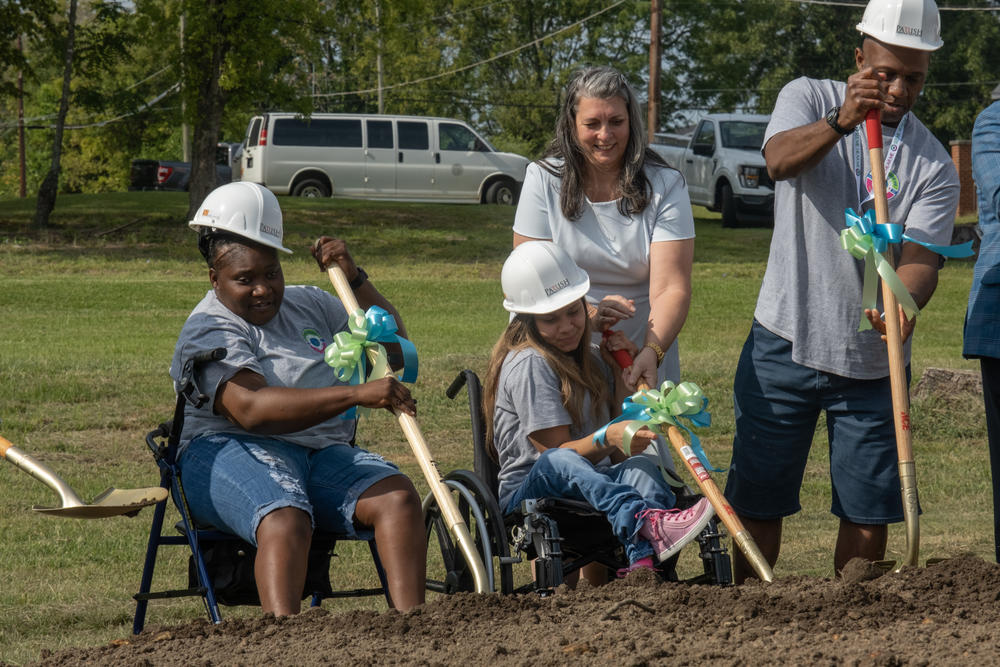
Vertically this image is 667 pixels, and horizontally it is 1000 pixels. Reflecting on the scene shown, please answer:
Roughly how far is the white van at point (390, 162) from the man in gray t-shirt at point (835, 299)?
22371 mm

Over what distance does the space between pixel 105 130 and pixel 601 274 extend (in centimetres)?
4143

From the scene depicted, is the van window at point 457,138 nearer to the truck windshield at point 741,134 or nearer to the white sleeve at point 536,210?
the truck windshield at point 741,134

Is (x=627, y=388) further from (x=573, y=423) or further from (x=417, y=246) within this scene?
(x=417, y=246)

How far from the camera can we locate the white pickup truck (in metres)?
23.1

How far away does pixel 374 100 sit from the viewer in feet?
164

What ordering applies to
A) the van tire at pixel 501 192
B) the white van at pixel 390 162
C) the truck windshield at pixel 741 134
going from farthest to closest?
the van tire at pixel 501 192 < the white van at pixel 390 162 < the truck windshield at pixel 741 134

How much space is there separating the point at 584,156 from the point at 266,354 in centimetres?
120

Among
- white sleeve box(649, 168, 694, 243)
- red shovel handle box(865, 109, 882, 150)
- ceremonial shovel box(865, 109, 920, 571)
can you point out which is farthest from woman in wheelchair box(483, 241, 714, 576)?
red shovel handle box(865, 109, 882, 150)

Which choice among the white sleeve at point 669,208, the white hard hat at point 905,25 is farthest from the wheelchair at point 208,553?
the white hard hat at point 905,25

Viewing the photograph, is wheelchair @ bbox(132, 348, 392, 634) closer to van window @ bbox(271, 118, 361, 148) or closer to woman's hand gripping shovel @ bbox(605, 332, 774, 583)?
woman's hand gripping shovel @ bbox(605, 332, 774, 583)

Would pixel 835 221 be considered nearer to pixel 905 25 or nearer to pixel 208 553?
pixel 905 25

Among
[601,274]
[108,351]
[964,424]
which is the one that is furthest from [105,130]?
[601,274]

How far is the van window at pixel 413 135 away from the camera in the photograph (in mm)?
26516

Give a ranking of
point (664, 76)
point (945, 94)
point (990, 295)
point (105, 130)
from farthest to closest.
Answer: point (664, 76) < point (945, 94) < point (105, 130) < point (990, 295)
